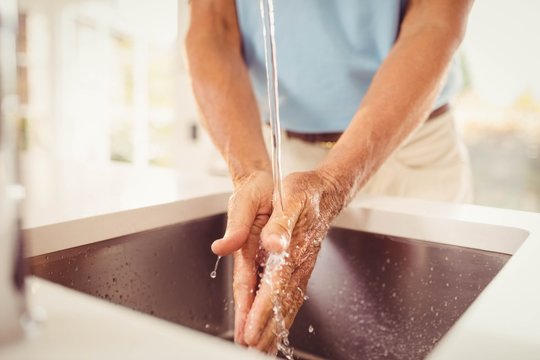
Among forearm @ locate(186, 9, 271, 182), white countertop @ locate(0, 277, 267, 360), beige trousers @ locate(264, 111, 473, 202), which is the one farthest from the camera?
beige trousers @ locate(264, 111, 473, 202)

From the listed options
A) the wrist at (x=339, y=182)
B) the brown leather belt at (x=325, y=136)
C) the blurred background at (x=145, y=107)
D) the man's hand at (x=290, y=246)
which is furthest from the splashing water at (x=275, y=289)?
the brown leather belt at (x=325, y=136)

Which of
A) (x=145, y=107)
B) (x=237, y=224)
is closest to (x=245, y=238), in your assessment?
(x=237, y=224)

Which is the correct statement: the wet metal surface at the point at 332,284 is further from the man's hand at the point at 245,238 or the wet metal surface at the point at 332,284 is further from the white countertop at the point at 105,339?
the white countertop at the point at 105,339

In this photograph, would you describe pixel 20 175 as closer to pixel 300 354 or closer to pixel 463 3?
pixel 300 354

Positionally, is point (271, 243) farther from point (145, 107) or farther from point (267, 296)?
point (145, 107)

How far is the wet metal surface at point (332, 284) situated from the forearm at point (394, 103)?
0.37 ft

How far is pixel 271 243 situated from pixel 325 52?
0.56 m

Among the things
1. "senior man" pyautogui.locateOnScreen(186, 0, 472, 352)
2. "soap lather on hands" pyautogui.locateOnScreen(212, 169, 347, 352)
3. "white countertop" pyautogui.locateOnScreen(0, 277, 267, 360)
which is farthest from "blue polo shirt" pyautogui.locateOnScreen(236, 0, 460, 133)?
"white countertop" pyautogui.locateOnScreen(0, 277, 267, 360)

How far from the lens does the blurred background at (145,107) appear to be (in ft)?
2.62

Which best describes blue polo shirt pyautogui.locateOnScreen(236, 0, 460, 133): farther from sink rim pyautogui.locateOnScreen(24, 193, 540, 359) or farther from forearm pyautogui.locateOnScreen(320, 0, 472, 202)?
sink rim pyautogui.locateOnScreen(24, 193, 540, 359)

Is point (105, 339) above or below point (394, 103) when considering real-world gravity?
below

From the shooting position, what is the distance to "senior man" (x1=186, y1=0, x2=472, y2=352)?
51 centimetres

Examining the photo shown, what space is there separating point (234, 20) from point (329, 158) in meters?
0.49

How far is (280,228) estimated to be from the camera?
463 millimetres
